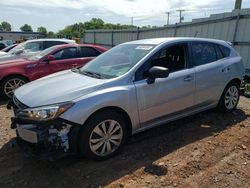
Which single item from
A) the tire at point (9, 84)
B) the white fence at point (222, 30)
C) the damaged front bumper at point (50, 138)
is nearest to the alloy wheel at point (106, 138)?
the damaged front bumper at point (50, 138)

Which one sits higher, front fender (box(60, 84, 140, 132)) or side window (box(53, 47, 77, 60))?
side window (box(53, 47, 77, 60))

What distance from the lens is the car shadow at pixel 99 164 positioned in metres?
3.36

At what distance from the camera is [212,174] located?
3428mm

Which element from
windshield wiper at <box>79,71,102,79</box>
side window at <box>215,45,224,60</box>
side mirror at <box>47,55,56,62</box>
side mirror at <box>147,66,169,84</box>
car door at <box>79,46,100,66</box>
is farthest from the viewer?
car door at <box>79,46,100,66</box>

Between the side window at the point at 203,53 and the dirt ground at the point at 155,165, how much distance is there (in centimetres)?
123

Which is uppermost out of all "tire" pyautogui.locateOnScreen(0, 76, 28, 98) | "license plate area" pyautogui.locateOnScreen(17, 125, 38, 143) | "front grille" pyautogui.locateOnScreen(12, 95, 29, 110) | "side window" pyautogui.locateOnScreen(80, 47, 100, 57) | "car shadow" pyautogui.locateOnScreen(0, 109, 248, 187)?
"side window" pyautogui.locateOnScreen(80, 47, 100, 57)

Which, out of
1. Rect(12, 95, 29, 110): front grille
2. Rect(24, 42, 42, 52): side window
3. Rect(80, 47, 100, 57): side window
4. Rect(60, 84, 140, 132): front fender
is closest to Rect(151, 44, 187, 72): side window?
Rect(60, 84, 140, 132): front fender

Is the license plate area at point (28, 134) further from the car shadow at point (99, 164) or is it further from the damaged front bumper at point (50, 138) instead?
the car shadow at point (99, 164)

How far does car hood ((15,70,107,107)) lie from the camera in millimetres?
3500

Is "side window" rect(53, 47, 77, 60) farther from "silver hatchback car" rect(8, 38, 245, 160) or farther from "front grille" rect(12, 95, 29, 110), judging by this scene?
"front grille" rect(12, 95, 29, 110)

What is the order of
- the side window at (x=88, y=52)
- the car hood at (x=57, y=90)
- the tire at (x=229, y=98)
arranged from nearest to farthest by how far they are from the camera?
1. the car hood at (x=57, y=90)
2. the tire at (x=229, y=98)
3. the side window at (x=88, y=52)

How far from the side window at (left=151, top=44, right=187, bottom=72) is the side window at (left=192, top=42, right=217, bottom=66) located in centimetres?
25

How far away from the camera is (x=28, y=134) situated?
339cm

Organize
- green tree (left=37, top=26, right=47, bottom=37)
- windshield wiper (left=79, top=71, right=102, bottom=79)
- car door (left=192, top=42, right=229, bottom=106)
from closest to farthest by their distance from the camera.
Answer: windshield wiper (left=79, top=71, right=102, bottom=79) < car door (left=192, top=42, right=229, bottom=106) < green tree (left=37, top=26, right=47, bottom=37)
